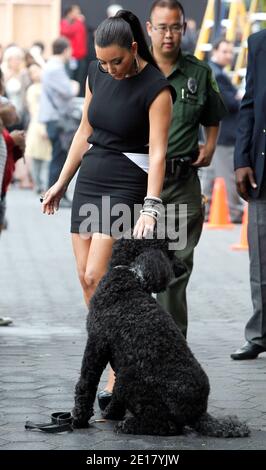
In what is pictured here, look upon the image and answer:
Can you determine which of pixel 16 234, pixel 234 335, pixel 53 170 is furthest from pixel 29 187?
pixel 234 335

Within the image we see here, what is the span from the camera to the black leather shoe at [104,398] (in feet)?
18.8

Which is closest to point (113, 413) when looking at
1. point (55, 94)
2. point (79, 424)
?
point (79, 424)

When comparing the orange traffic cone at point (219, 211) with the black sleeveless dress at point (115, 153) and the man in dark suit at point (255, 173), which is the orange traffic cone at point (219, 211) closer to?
the man in dark suit at point (255, 173)

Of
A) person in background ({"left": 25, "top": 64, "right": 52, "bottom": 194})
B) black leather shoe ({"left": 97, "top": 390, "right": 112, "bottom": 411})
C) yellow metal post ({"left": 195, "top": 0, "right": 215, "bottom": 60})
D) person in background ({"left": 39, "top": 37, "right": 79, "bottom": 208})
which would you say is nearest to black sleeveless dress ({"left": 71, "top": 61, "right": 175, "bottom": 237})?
black leather shoe ({"left": 97, "top": 390, "right": 112, "bottom": 411})

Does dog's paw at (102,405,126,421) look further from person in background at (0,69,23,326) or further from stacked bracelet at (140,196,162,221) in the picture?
person in background at (0,69,23,326)

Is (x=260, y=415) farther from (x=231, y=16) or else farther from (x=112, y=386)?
(x=231, y=16)

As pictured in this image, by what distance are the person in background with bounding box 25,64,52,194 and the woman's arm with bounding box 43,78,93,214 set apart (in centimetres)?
1238

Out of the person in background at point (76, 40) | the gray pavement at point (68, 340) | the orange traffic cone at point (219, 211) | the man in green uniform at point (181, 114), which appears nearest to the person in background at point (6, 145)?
the gray pavement at point (68, 340)

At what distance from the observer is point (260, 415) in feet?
18.6

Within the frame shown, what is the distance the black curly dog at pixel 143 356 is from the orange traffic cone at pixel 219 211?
31.1 ft

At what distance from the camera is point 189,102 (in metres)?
6.91

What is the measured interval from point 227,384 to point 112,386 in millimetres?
892

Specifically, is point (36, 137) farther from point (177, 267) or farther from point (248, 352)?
point (177, 267)
